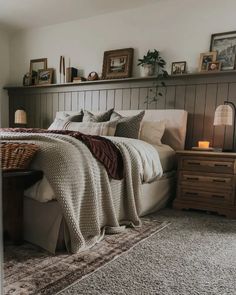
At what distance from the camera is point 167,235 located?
206cm

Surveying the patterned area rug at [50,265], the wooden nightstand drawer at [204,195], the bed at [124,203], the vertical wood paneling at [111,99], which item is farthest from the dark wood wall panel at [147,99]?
the patterned area rug at [50,265]

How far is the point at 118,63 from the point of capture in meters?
3.86

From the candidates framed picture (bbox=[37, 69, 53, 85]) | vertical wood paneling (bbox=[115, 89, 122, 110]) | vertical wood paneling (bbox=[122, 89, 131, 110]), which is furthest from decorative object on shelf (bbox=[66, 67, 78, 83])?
vertical wood paneling (bbox=[122, 89, 131, 110])

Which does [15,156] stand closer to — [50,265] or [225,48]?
[50,265]

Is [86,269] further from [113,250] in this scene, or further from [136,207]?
[136,207]

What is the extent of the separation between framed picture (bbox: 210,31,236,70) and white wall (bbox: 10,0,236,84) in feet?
0.27

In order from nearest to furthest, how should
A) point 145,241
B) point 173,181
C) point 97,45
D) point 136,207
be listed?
1. point 145,241
2. point 136,207
3. point 173,181
4. point 97,45

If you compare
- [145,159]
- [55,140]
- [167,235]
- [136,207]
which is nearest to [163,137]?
[145,159]

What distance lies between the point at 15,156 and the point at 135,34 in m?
2.76

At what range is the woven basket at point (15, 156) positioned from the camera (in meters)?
1.63

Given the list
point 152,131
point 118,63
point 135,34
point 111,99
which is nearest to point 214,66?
point 152,131

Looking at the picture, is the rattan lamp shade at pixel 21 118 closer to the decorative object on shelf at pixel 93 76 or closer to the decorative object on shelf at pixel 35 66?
the decorative object on shelf at pixel 35 66

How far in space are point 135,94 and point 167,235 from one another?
2.18 m

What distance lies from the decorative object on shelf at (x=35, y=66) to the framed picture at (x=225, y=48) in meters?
2.65
